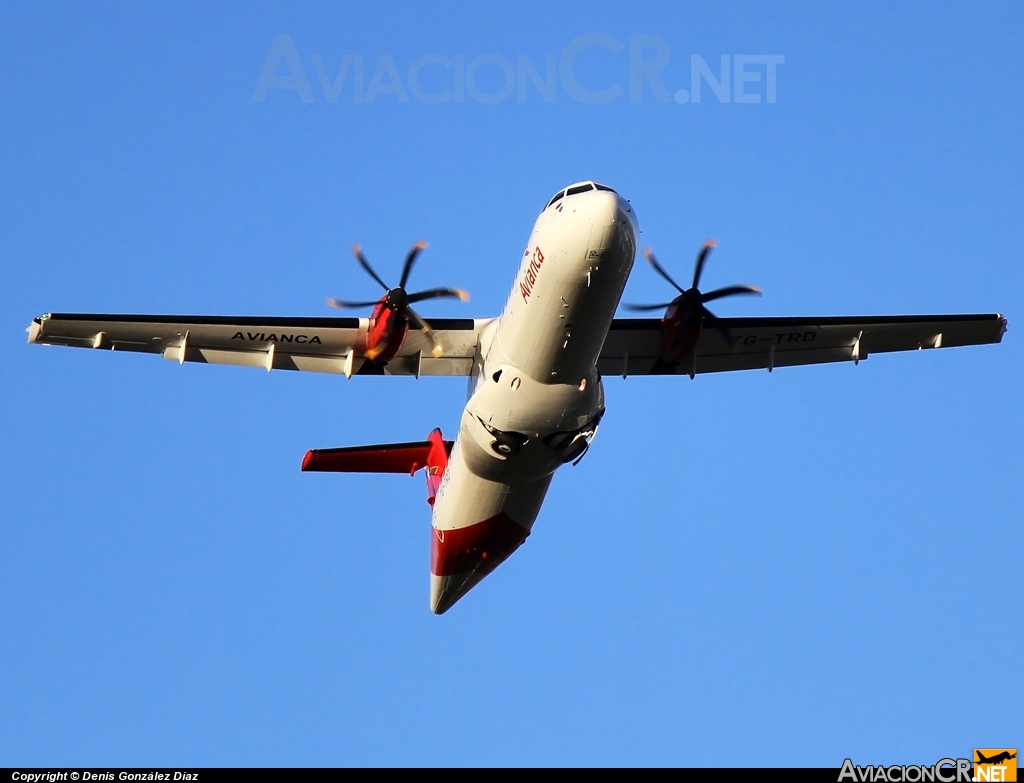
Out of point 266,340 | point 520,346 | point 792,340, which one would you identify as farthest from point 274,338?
point 792,340

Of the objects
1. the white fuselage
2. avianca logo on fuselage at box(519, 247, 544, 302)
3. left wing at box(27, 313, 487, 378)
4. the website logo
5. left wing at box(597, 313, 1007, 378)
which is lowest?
the website logo

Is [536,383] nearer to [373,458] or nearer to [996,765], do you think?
[373,458]

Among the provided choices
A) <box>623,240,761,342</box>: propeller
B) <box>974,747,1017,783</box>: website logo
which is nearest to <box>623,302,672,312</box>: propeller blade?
<box>623,240,761,342</box>: propeller

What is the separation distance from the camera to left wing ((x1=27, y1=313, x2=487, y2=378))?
62.0 ft

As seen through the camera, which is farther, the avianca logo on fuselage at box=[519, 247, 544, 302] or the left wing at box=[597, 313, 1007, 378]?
the left wing at box=[597, 313, 1007, 378]

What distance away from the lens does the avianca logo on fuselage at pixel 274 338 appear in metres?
19.6

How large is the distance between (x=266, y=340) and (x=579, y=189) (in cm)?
618

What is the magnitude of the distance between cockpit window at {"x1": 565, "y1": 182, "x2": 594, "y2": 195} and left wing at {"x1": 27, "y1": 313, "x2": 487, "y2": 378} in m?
3.92

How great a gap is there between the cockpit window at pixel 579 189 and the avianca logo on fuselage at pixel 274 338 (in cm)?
536

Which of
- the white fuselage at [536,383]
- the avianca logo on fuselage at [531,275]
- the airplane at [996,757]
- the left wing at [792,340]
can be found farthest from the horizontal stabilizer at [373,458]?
the airplane at [996,757]

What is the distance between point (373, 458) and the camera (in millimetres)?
20703

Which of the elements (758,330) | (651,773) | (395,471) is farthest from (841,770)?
(395,471)

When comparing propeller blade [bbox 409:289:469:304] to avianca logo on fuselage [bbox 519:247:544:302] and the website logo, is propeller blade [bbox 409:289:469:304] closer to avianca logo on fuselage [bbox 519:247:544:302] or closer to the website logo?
avianca logo on fuselage [bbox 519:247:544:302]

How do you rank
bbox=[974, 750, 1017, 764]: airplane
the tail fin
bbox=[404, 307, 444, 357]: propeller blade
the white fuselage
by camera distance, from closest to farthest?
the white fuselage → bbox=[974, 750, 1017, 764]: airplane → bbox=[404, 307, 444, 357]: propeller blade → the tail fin
